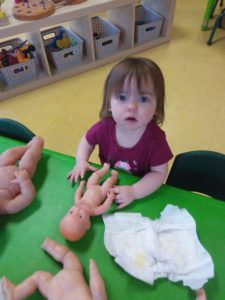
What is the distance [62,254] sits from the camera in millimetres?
557

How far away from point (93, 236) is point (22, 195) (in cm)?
21

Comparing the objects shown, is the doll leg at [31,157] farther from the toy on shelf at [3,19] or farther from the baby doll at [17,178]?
the toy on shelf at [3,19]

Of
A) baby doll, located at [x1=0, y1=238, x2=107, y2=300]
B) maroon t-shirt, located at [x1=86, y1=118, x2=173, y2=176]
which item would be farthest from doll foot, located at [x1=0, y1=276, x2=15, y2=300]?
maroon t-shirt, located at [x1=86, y1=118, x2=173, y2=176]

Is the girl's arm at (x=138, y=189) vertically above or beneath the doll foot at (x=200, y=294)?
beneath

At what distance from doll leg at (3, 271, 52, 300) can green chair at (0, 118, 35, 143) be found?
47 centimetres

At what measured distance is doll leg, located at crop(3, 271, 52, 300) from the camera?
502 mm

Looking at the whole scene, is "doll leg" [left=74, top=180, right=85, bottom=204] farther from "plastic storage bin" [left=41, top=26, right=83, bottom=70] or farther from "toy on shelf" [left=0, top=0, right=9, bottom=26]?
"plastic storage bin" [left=41, top=26, right=83, bottom=70]

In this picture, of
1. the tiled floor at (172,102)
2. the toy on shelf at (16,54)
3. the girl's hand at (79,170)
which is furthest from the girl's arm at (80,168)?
the toy on shelf at (16,54)

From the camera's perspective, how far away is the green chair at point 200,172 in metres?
0.74

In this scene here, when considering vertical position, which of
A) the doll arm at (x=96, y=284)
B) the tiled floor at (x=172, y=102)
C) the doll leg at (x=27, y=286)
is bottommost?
the tiled floor at (x=172, y=102)

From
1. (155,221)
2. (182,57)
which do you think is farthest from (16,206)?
(182,57)

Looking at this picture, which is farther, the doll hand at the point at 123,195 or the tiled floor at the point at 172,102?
the tiled floor at the point at 172,102

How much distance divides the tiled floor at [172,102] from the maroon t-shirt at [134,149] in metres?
0.64

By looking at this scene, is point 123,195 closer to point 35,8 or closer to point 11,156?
point 11,156
